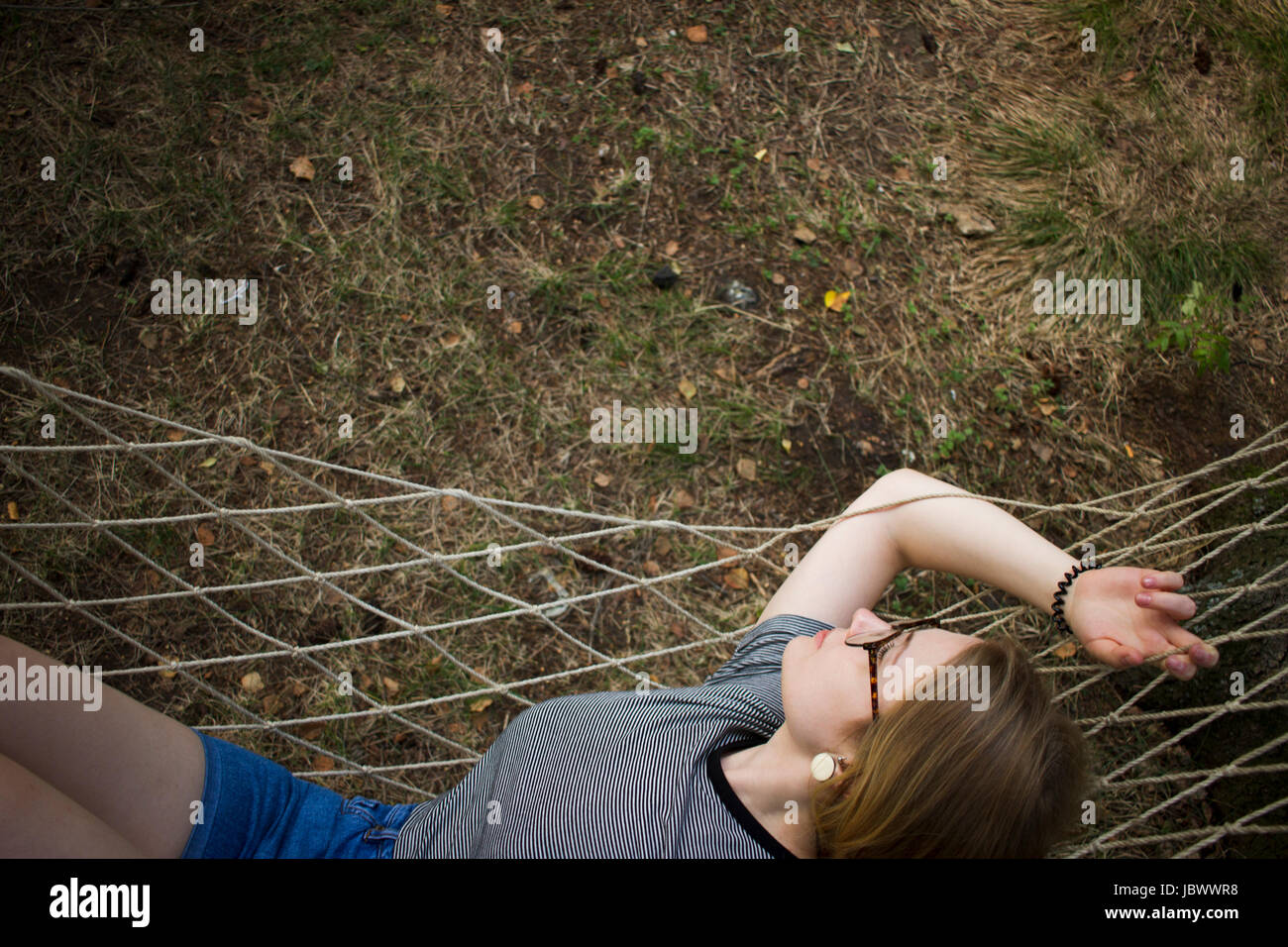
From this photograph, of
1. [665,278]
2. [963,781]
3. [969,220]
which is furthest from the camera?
[969,220]

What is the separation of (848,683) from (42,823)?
3.20 ft

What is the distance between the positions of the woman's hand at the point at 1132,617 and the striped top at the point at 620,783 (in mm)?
406

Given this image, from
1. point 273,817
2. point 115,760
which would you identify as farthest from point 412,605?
point 115,760

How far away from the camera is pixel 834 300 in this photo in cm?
233

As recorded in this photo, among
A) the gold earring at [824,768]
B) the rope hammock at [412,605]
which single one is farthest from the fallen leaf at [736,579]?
the gold earring at [824,768]

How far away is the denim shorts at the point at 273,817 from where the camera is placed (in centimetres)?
116

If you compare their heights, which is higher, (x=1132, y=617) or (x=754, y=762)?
(x=1132, y=617)

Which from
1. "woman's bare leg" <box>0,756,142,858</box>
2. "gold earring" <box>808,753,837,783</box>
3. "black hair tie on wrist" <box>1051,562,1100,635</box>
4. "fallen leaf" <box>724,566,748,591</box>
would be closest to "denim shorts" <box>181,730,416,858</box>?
"woman's bare leg" <box>0,756,142,858</box>

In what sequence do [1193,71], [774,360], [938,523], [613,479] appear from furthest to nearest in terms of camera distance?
[1193,71]
[774,360]
[613,479]
[938,523]

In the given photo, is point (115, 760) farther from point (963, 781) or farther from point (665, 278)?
point (665, 278)

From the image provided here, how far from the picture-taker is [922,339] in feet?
7.57
